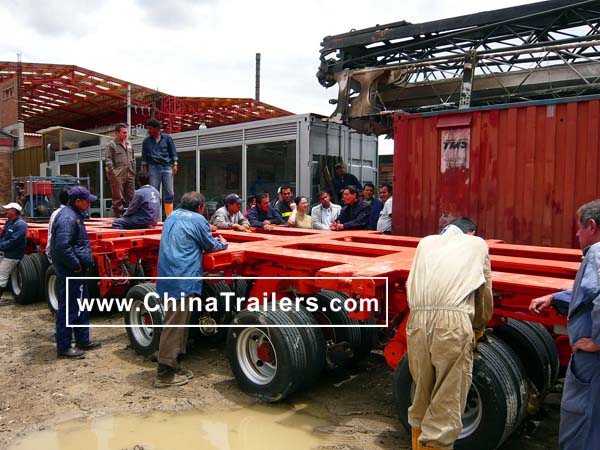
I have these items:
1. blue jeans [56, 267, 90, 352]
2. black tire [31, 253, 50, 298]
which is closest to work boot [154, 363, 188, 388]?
blue jeans [56, 267, 90, 352]

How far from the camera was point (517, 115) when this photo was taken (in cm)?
534

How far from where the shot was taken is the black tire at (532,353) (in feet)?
11.6

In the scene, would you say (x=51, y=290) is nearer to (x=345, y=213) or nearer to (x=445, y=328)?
(x=345, y=213)

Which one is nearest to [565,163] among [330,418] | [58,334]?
[330,418]

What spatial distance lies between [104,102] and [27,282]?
15.8 meters

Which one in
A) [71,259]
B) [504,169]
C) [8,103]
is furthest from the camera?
[8,103]

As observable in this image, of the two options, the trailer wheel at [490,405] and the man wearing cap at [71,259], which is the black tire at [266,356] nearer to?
the trailer wheel at [490,405]

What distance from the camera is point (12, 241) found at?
8023 millimetres

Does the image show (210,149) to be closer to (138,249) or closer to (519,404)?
(138,249)

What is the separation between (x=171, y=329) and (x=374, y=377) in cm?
197

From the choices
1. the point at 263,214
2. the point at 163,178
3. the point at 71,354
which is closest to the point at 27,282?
the point at 163,178

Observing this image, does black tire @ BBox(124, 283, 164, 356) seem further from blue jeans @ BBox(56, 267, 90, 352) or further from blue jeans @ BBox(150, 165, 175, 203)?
blue jeans @ BBox(150, 165, 175, 203)

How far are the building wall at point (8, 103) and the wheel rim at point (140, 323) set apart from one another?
65.1 feet

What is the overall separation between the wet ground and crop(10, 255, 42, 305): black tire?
2.77 m
